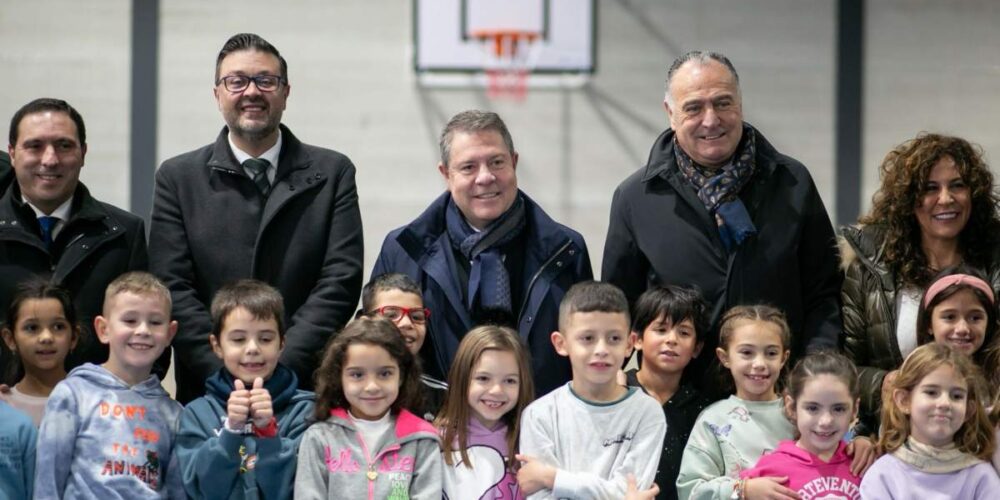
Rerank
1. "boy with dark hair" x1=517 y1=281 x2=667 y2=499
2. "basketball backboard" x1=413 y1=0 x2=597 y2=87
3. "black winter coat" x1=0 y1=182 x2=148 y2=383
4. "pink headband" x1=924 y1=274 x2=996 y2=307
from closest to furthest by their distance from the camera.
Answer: "boy with dark hair" x1=517 y1=281 x2=667 y2=499, "pink headband" x1=924 y1=274 x2=996 y2=307, "black winter coat" x1=0 y1=182 x2=148 y2=383, "basketball backboard" x1=413 y1=0 x2=597 y2=87

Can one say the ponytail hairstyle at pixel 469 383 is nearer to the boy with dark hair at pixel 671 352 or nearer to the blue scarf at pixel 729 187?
the boy with dark hair at pixel 671 352

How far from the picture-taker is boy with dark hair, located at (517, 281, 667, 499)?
3684 millimetres

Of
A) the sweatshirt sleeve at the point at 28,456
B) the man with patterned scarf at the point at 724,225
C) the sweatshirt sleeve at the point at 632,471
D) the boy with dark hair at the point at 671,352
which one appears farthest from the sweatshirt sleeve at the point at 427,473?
the sweatshirt sleeve at the point at 28,456

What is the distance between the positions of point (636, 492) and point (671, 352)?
50cm

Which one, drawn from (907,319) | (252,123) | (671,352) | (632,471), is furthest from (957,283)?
(252,123)

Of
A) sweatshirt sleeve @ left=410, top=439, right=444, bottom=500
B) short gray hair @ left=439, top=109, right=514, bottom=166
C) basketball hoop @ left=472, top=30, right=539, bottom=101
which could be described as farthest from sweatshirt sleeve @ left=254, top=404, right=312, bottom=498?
basketball hoop @ left=472, top=30, right=539, bottom=101

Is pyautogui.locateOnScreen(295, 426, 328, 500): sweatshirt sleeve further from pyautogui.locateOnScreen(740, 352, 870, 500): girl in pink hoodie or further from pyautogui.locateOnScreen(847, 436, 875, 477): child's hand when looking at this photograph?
pyautogui.locateOnScreen(847, 436, 875, 477): child's hand

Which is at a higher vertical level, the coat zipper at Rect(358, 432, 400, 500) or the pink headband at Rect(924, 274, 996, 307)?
the pink headband at Rect(924, 274, 996, 307)

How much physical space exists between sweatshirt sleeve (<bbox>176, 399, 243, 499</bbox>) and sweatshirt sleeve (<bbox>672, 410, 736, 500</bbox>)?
125cm

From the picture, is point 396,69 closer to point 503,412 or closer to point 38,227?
point 38,227

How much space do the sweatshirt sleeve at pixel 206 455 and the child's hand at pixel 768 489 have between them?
55.2 inches

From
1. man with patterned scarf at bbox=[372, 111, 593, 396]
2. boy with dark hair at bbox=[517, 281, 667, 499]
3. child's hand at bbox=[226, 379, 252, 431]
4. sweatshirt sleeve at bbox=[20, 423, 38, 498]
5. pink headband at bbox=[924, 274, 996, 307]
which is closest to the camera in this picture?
child's hand at bbox=[226, 379, 252, 431]

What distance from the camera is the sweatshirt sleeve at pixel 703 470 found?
3.69 metres

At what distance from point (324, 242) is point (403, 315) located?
0.46m
